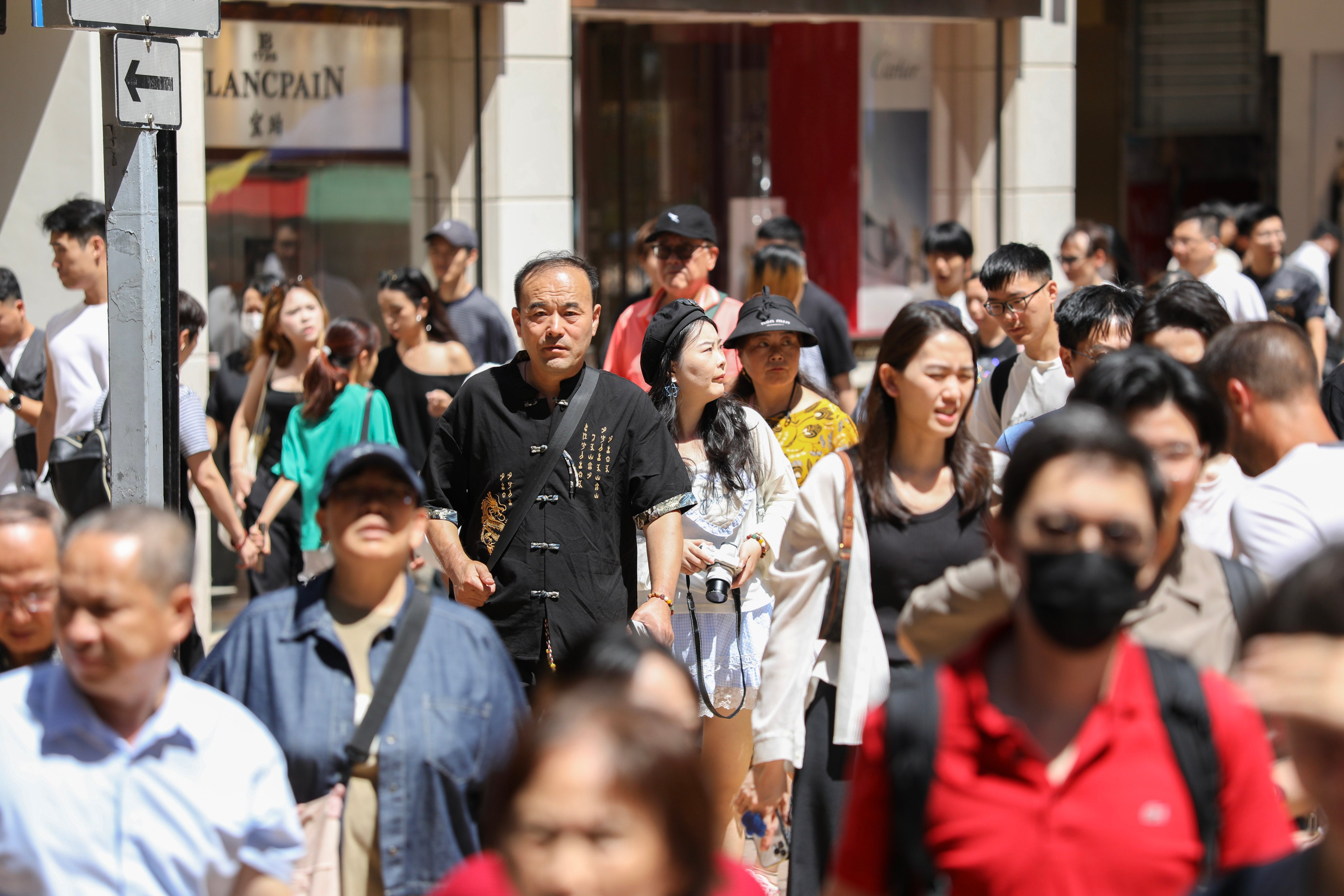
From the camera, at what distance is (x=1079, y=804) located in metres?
2.34

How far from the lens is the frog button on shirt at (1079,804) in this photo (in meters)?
2.31

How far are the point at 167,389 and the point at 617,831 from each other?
116 inches

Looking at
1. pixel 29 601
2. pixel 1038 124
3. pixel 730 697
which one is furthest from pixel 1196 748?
pixel 1038 124

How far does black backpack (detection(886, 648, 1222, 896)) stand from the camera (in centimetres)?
237

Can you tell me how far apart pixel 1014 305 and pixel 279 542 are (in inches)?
154

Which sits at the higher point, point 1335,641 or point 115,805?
point 1335,641

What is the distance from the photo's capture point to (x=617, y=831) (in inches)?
82.1

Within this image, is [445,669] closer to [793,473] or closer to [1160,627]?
[1160,627]

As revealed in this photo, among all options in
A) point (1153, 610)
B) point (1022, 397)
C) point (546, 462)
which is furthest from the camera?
point (1022, 397)

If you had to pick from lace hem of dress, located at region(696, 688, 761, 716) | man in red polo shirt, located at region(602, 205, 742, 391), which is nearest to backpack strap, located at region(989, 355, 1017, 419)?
man in red polo shirt, located at region(602, 205, 742, 391)

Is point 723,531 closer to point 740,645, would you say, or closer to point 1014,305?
point 740,645

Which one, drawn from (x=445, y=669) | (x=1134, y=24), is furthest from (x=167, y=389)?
(x=1134, y=24)

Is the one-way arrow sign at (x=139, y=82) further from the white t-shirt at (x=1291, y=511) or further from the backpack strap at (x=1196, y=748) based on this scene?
the backpack strap at (x=1196, y=748)

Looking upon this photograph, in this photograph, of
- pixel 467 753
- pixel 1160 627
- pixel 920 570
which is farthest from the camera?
pixel 920 570
